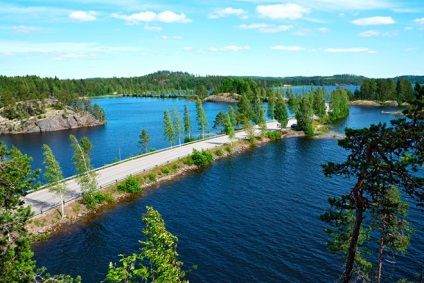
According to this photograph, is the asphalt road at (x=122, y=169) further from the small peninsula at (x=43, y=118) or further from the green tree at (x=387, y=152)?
the small peninsula at (x=43, y=118)

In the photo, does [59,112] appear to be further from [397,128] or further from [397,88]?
[397,88]

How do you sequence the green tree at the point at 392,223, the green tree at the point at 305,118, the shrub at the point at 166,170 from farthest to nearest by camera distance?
the green tree at the point at 305,118 → the shrub at the point at 166,170 → the green tree at the point at 392,223

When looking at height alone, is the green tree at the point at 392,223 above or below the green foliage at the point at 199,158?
above

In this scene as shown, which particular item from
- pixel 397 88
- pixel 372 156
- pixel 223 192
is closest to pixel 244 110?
pixel 223 192

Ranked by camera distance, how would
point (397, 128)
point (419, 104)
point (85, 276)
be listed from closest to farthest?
1. point (419, 104)
2. point (397, 128)
3. point (85, 276)

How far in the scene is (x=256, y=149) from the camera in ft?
285

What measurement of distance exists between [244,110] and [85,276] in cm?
8338

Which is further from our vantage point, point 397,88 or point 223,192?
point 397,88

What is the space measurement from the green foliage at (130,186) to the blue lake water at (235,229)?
2096 mm

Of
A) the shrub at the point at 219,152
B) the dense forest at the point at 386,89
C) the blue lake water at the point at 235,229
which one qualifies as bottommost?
the blue lake water at the point at 235,229

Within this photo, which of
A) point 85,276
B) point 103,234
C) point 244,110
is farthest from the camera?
point 244,110

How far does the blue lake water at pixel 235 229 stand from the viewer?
33.9m

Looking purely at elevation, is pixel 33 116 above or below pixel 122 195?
above

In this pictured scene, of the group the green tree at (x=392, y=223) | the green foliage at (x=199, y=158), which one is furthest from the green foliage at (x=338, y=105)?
the green tree at (x=392, y=223)
